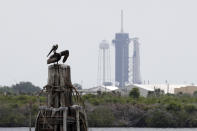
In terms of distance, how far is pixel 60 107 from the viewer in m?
23.3

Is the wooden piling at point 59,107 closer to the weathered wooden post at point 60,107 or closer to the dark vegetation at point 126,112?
the weathered wooden post at point 60,107

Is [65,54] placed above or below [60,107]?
above

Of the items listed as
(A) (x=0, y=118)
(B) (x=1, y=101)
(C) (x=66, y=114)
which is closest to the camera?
(C) (x=66, y=114)

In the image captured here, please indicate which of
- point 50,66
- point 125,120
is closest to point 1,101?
point 125,120

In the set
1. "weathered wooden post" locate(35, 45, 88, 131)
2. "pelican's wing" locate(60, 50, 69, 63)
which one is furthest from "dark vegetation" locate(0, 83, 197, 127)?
"weathered wooden post" locate(35, 45, 88, 131)

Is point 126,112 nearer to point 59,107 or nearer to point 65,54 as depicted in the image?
point 65,54

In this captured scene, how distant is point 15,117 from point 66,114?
303 feet

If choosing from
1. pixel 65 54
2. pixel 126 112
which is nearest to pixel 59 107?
pixel 65 54

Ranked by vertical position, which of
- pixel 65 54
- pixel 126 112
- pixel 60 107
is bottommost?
pixel 60 107

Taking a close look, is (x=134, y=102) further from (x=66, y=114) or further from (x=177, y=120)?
(x=66, y=114)

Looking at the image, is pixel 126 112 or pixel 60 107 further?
pixel 126 112

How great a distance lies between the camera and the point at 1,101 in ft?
400

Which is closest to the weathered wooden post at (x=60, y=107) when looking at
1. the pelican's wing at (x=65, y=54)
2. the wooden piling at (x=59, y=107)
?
the wooden piling at (x=59, y=107)

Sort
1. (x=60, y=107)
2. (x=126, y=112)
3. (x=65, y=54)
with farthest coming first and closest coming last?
(x=126, y=112) → (x=65, y=54) → (x=60, y=107)
